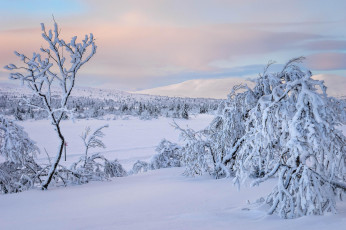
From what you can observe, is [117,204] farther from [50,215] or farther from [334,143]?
[334,143]

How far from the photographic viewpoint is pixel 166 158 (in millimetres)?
14781

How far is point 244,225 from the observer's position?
3.58 meters

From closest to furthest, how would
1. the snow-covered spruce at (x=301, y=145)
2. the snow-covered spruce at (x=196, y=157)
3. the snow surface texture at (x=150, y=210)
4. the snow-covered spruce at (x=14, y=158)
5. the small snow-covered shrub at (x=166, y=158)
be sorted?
the snow surface texture at (x=150, y=210), the snow-covered spruce at (x=301, y=145), the snow-covered spruce at (x=14, y=158), the snow-covered spruce at (x=196, y=157), the small snow-covered shrub at (x=166, y=158)

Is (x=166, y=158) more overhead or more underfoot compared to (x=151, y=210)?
more underfoot

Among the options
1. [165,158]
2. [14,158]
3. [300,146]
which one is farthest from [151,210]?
[165,158]

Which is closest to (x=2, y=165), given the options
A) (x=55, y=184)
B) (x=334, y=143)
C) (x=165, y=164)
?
(x=55, y=184)

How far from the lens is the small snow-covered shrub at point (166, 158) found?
14609 mm

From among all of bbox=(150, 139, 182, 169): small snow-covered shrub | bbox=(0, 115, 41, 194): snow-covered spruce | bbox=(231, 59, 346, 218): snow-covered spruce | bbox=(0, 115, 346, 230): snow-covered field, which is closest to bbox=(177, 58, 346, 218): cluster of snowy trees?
bbox=(231, 59, 346, 218): snow-covered spruce

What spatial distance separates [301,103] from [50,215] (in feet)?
13.7

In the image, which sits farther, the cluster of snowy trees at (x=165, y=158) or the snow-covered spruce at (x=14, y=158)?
the cluster of snowy trees at (x=165, y=158)

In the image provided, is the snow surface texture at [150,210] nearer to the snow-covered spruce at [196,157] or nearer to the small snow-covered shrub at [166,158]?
the snow-covered spruce at [196,157]

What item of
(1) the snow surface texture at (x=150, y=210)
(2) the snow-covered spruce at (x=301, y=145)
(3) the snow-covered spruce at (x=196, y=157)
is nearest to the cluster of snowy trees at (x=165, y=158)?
(3) the snow-covered spruce at (x=196, y=157)

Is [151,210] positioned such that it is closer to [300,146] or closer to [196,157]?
[300,146]

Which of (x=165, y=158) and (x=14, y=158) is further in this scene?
(x=165, y=158)
